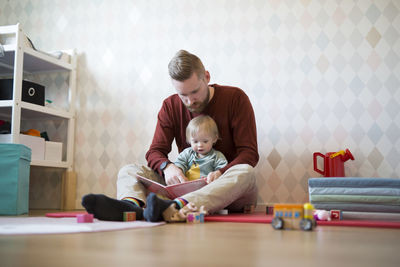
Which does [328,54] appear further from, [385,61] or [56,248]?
[56,248]

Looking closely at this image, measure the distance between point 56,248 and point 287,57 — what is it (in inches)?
79.2

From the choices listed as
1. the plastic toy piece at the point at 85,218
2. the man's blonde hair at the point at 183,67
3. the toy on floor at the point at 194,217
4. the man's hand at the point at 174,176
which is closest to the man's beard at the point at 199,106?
the man's blonde hair at the point at 183,67

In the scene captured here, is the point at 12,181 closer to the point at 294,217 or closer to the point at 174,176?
the point at 174,176

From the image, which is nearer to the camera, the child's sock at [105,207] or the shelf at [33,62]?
the child's sock at [105,207]

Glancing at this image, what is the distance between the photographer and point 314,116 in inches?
97.7

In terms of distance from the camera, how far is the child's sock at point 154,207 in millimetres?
1364

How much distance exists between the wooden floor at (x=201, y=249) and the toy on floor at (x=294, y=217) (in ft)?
0.24

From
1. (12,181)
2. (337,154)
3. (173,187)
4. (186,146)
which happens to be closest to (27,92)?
(12,181)

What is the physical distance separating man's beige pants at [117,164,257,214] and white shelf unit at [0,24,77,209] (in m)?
0.90

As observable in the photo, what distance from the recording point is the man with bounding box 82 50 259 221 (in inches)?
57.8

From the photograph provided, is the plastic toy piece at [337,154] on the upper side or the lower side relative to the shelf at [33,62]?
lower

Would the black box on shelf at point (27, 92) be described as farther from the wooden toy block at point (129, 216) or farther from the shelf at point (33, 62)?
the wooden toy block at point (129, 216)

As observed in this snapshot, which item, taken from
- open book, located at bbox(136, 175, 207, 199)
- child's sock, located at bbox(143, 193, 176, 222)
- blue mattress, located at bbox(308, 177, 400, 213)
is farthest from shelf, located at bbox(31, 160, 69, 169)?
blue mattress, located at bbox(308, 177, 400, 213)

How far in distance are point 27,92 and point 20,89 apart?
9 centimetres
